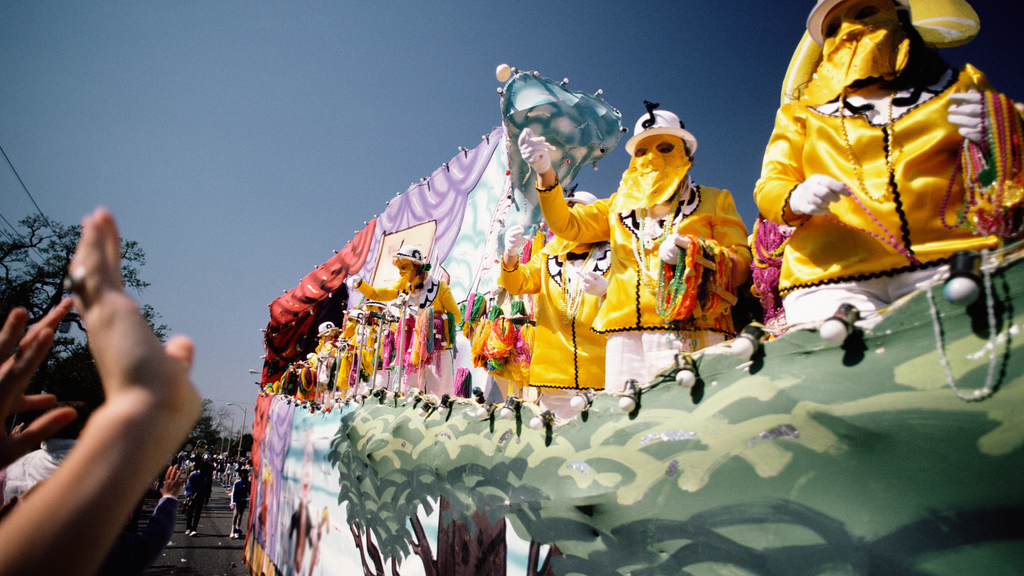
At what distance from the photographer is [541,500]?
1764 mm

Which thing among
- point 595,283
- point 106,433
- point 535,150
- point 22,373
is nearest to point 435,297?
point 595,283

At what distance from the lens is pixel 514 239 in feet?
9.09

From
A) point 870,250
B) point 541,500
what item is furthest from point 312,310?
point 870,250

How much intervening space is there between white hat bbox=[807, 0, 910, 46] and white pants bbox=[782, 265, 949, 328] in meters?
0.83

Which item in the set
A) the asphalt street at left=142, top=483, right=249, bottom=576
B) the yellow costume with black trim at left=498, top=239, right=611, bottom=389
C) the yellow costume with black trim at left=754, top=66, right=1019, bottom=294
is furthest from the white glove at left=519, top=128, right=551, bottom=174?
the asphalt street at left=142, top=483, right=249, bottom=576

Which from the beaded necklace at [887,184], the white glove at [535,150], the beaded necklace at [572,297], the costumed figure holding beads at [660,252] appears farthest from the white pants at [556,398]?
the beaded necklace at [887,184]

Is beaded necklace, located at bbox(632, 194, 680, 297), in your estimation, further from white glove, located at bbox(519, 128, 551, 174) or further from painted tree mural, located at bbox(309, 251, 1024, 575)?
painted tree mural, located at bbox(309, 251, 1024, 575)

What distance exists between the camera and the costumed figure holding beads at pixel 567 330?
2.71 m

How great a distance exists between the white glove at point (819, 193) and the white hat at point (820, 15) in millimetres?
637

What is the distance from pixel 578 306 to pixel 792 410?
1.64m

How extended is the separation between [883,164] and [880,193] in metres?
0.09

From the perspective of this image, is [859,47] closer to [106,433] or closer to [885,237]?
[885,237]

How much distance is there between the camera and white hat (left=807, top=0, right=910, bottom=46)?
1.51m

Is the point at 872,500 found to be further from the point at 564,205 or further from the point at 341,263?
the point at 341,263
